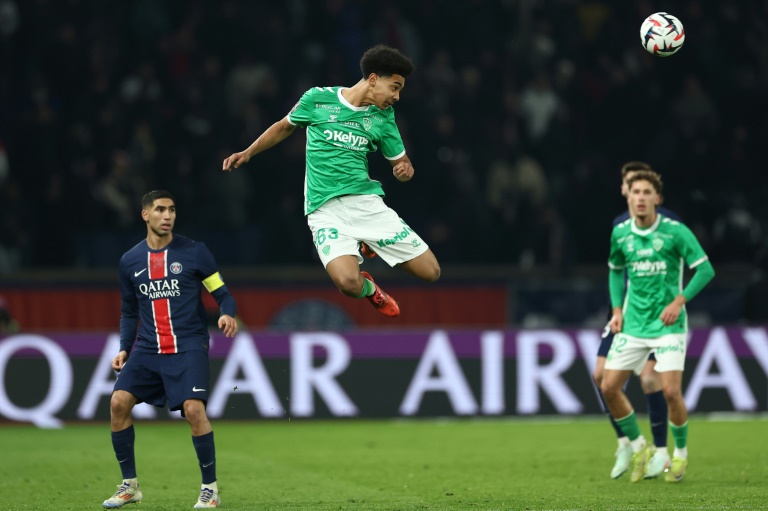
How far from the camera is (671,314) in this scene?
855 centimetres

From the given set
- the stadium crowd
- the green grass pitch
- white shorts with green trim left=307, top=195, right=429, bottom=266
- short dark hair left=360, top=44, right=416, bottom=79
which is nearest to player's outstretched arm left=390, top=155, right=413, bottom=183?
white shorts with green trim left=307, top=195, right=429, bottom=266

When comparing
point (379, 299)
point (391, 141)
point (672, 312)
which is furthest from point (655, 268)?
point (391, 141)

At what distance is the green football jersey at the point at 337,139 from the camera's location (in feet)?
26.7

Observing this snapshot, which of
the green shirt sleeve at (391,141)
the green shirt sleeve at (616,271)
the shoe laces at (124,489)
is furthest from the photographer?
the green shirt sleeve at (616,271)

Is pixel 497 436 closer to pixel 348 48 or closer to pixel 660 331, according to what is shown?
pixel 660 331

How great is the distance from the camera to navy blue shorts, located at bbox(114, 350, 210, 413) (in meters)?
7.72

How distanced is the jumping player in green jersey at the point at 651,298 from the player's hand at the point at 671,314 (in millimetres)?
111

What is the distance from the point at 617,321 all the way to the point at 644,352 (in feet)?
0.90

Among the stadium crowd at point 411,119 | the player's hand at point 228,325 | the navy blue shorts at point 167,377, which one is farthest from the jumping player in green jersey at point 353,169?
the stadium crowd at point 411,119

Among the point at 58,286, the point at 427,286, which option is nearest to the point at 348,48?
the point at 427,286

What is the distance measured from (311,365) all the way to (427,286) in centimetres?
252

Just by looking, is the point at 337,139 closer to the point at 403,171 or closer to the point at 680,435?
the point at 403,171

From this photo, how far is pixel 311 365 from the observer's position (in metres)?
13.3

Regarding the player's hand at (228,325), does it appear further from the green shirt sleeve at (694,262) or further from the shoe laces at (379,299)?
the green shirt sleeve at (694,262)
